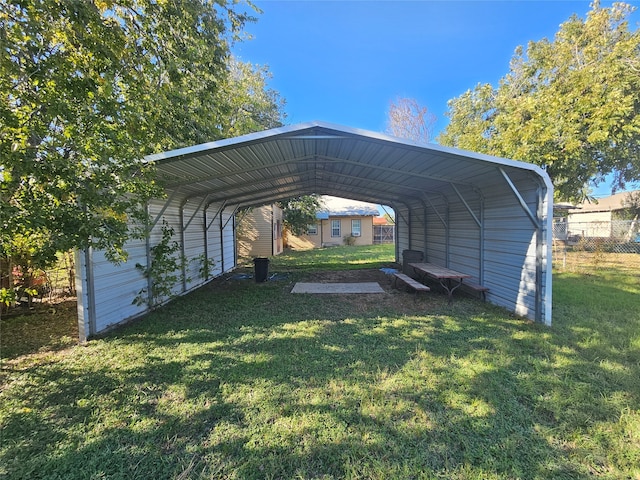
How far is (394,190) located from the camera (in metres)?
9.21

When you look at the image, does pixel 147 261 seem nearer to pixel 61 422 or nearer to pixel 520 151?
pixel 61 422

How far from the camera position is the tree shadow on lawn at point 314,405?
1.99 meters

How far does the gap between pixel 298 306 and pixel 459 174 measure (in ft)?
14.1

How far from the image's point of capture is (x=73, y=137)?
280 centimetres

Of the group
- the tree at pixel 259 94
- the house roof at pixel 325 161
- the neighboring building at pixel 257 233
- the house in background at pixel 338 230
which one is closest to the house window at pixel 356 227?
the house in background at pixel 338 230

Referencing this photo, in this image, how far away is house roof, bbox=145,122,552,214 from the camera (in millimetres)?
4309

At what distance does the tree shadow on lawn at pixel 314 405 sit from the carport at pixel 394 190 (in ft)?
2.94

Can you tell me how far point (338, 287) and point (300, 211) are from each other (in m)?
12.6

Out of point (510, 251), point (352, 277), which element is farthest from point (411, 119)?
point (510, 251)

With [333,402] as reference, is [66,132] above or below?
above

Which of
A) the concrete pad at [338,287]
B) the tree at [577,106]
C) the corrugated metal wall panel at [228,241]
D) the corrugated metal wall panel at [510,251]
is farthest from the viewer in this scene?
the corrugated metal wall panel at [228,241]

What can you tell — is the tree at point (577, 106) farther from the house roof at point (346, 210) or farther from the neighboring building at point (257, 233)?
the house roof at point (346, 210)

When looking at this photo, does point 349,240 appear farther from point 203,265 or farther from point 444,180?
point 444,180

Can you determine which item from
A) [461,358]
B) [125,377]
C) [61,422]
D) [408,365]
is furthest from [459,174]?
[61,422]
